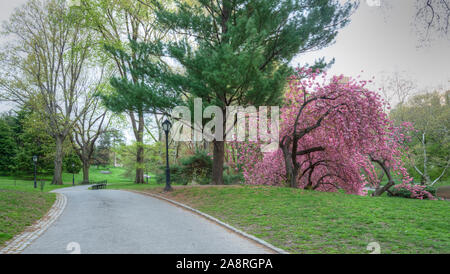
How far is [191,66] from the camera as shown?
1168 cm

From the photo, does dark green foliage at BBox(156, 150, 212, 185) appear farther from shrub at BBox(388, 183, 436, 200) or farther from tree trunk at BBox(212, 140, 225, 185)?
shrub at BBox(388, 183, 436, 200)

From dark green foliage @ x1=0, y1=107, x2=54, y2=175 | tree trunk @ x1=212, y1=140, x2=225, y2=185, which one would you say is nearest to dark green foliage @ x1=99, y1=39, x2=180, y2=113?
tree trunk @ x1=212, y1=140, x2=225, y2=185

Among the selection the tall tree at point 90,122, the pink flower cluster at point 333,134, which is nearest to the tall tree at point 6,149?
the tall tree at point 90,122

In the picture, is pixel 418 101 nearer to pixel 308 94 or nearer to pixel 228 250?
pixel 308 94

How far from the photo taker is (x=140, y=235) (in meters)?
5.68

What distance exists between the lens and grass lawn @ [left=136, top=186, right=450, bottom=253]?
4621mm

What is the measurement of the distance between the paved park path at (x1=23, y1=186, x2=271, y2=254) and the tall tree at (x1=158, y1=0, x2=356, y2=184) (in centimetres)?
548

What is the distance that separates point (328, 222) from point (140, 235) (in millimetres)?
4162

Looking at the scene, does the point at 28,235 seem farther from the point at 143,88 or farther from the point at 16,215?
the point at 143,88

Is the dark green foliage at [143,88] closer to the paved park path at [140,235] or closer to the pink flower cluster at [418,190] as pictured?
the paved park path at [140,235]

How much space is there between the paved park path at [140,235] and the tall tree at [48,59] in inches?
806

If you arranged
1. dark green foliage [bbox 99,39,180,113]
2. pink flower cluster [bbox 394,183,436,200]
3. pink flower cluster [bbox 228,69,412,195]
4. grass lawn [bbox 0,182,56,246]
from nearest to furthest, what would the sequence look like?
1. grass lawn [bbox 0,182,56,246]
2. pink flower cluster [bbox 228,69,412,195]
3. dark green foliage [bbox 99,39,180,113]
4. pink flower cluster [bbox 394,183,436,200]
